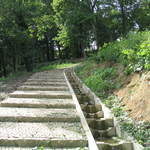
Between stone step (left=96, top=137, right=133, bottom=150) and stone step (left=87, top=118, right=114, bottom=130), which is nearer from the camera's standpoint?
stone step (left=96, top=137, right=133, bottom=150)

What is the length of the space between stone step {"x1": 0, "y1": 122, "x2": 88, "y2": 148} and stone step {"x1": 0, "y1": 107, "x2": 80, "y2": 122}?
0.68 ft

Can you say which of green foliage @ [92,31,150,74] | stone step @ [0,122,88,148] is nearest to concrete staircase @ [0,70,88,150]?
stone step @ [0,122,88,148]

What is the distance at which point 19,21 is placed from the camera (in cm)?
2092

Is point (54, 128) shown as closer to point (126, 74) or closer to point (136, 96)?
point (136, 96)

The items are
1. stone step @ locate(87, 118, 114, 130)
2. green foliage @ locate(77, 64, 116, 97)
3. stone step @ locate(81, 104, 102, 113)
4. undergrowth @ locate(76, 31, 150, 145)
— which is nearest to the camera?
undergrowth @ locate(76, 31, 150, 145)

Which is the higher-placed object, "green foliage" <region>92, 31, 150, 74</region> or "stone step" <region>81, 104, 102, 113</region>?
"green foliage" <region>92, 31, 150, 74</region>

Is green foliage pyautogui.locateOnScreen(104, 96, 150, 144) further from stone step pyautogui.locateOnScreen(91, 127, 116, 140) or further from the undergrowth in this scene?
stone step pyautogui.locateOnScreen(91, 127, 116, 140)

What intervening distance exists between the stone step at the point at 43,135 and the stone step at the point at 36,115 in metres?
0.21

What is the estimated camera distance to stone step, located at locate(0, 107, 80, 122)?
16.4 ft

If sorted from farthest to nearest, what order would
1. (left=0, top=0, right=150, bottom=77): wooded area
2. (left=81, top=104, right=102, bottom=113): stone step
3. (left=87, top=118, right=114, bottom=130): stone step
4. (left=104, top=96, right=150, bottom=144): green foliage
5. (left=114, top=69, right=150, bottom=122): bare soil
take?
(left=0, top=0, right=150, bottom=77): wooded area → (left=81, top=104, right=102, bottom=113): stone step → (left=87, top=118, right=114, bottom=130): stone step → (left=114, top=69, right=150, bottom=122): bare soil → (left=104, top=96, right=150, bottom=144): green foliage

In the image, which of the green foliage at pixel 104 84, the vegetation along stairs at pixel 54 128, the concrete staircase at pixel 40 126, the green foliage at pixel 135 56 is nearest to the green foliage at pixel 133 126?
the vegetation along stairs at pixel 54 128

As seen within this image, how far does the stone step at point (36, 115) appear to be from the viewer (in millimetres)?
4984

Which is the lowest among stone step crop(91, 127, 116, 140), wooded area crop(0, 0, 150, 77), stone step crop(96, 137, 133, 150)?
stone step crop(91, 127, 116, 140)

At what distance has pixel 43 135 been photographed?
402 cm
